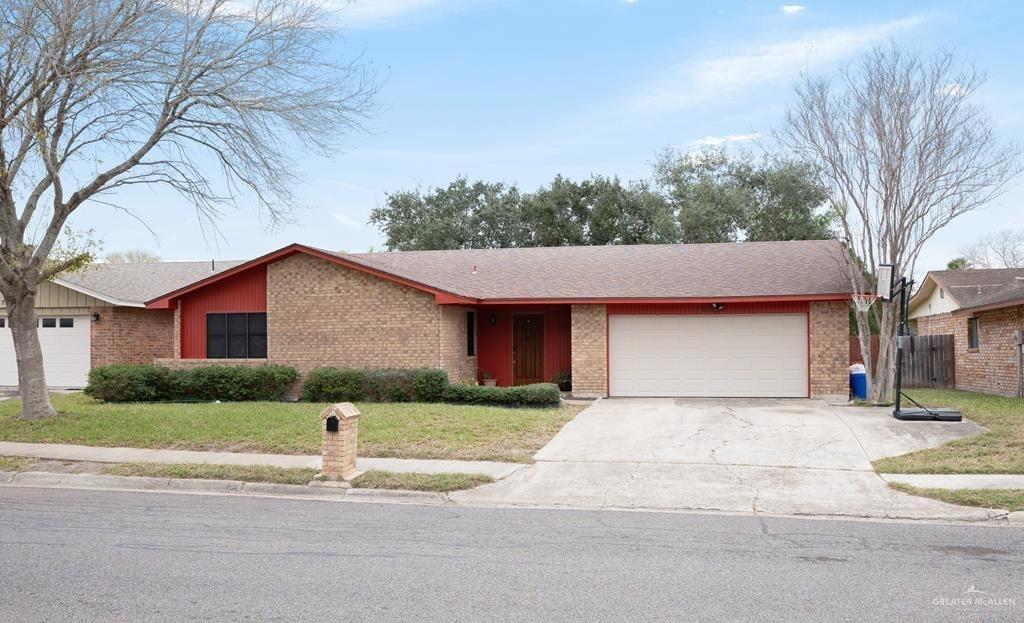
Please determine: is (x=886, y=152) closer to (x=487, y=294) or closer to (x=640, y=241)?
(x=487, y=294)

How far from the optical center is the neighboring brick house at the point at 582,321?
62.7 feet

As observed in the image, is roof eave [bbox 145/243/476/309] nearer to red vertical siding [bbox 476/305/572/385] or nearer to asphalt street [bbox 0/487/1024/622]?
red vertical siding [bbox 476/305/572/385]

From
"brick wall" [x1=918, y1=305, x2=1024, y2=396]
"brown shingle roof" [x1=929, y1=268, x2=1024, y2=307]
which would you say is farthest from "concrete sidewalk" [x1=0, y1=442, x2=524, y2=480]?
"brown shingle roof" [x1=929, y1=268, x2=1024, y2=307]

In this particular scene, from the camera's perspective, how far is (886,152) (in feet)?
59.8

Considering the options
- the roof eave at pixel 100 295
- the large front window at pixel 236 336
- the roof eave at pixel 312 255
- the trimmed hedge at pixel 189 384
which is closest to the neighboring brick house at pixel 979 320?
the roof eave at pixel 312 255

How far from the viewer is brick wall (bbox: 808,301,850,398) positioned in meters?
18.9

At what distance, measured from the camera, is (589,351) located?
20.0 m

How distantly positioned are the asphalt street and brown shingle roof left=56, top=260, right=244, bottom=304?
1492cm

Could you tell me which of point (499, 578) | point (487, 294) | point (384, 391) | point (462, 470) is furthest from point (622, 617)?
point (487, 294)

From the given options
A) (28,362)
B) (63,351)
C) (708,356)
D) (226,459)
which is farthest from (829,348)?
(63,351)

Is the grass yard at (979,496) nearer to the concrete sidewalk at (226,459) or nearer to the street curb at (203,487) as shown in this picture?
the concrete sidewalk at (226,459)

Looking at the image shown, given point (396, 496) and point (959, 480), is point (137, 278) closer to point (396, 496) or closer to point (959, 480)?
point (396, 496)

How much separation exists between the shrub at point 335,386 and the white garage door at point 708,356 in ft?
19.8

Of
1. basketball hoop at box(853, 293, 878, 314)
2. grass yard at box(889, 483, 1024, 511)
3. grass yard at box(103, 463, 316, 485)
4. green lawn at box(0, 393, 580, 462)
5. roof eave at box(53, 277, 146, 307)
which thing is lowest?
grass yard at box(889, 483, 1024, 511)
